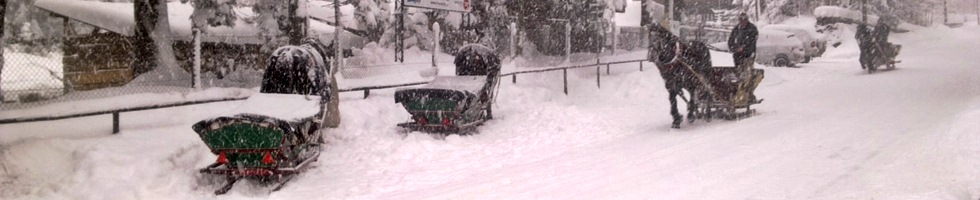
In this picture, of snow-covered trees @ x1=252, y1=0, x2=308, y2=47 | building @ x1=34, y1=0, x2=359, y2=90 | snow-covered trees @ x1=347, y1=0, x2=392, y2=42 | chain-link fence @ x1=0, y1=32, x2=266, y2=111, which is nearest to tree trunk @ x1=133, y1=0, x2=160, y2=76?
chain-link fence @ x1=0, y1=32, x2=266, y2=111

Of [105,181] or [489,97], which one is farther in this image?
[489,97]

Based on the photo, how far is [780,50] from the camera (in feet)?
92.8

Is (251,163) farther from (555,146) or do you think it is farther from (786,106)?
(786,106)

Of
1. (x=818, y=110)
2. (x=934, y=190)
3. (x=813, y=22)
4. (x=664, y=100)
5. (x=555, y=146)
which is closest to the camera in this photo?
(x=934, y=190)

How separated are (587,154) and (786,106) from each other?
6.78 metres

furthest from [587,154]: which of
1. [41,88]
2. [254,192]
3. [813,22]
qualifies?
[813,22]

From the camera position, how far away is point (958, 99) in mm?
14516

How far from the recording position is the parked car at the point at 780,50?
28.1m

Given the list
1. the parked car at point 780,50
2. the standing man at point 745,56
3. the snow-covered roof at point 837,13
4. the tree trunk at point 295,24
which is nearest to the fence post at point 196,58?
the tree trunk at point 295,24

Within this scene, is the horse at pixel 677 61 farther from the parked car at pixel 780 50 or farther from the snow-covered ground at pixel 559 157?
the parked car at pixel 780 50

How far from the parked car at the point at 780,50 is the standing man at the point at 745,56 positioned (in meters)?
16.1

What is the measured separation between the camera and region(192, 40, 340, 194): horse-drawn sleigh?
704 cm

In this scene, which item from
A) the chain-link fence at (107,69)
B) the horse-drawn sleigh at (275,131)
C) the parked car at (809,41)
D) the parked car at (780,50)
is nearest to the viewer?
the horse-drawn sleigh at (275,131)

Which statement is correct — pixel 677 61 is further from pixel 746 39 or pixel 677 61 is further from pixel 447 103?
pixel 447 103
